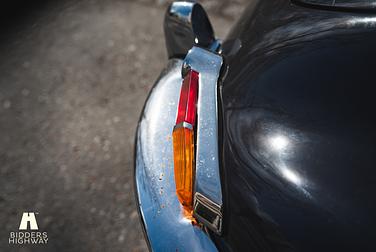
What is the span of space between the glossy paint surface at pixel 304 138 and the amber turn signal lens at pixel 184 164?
0.39 feet

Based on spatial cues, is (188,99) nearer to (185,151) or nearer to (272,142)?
(185,151)

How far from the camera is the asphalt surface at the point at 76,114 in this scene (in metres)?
2.35

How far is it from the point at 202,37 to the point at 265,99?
662 millimetres

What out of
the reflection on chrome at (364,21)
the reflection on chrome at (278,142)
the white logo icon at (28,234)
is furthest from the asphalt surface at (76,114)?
the reflection on chrome at (364,21)

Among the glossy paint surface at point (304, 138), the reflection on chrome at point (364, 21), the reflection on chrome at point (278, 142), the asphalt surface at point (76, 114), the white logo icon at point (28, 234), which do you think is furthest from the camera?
the asphalt surface at point (76, 114)

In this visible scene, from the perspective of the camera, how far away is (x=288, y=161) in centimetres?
125

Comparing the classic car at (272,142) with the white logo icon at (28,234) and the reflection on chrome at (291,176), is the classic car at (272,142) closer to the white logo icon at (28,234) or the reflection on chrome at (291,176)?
the reflection on chrome at (291,176)

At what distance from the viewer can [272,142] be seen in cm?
131

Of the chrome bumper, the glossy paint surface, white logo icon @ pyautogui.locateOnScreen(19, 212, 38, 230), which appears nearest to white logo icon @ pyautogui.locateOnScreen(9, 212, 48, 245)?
white logo icon @ pyautogui.locateOnScreen(19, 212, 38, 230)

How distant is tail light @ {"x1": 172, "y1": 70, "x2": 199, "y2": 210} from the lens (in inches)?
56.2

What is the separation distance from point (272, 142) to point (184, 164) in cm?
30

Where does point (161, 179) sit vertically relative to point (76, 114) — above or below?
above

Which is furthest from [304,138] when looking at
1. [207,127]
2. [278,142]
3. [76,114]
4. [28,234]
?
[76,114]

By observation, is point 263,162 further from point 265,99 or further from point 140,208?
point 140,208
